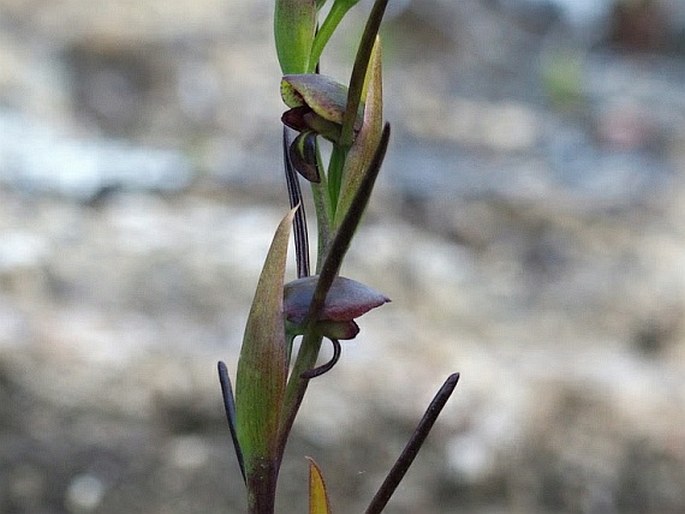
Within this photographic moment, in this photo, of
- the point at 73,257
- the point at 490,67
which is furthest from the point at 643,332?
the point at 490,67

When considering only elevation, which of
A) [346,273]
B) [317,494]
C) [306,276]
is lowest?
[346,273]

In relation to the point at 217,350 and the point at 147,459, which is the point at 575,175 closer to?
the point at 217,350

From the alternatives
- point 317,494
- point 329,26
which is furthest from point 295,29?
point 317,494

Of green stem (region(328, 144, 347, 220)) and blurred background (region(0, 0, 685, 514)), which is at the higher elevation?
green stem (region(328, 144, 347, 220))

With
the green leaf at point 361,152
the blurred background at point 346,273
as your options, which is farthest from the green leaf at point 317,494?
the blurred background at point 346,273

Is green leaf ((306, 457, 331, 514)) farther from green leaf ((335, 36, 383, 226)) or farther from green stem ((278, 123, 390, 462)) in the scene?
green leaf ((335, 36, 383, 226))

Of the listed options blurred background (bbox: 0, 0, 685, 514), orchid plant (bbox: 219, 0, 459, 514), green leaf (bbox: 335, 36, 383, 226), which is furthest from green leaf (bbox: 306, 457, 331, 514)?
blurred background (bbox: 0, 0, 685, 514)

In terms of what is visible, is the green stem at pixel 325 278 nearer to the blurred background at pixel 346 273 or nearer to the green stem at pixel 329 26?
the green stem at pixel 329 26

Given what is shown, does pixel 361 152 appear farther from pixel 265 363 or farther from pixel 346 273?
pixel 346 273
